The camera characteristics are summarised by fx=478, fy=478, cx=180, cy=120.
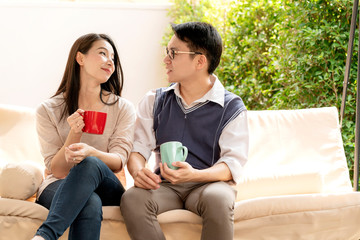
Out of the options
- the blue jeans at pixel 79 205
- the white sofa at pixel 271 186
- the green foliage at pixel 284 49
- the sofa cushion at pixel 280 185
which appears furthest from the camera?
the green foliage at pixel 284 49

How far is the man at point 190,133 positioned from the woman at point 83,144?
0.11m

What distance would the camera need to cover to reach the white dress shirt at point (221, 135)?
85.1 inches

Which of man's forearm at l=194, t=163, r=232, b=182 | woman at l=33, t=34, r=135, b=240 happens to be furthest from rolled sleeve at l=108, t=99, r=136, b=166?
man's forearm at l=194, t=163, r=232, b=182

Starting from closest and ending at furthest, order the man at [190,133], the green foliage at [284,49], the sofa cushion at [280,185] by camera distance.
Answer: the man at [190,133] < the sofa cushion at [280,185] < the green foliage at [284,49]

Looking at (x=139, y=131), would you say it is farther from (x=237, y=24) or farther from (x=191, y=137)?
(x=237, y=24)

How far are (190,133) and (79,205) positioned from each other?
2.14 ft

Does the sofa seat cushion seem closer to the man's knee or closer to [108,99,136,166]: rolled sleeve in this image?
the man's knee

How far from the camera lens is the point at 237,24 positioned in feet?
13.9

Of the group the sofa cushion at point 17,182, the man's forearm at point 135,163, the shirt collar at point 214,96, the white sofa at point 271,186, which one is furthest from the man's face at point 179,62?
the sofa cushion at point 17,182

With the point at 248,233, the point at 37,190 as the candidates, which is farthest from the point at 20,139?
the point at 248,233

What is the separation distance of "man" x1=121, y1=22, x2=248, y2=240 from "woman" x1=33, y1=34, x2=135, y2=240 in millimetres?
107

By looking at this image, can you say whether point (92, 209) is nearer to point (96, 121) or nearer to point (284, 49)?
point (96, 121)

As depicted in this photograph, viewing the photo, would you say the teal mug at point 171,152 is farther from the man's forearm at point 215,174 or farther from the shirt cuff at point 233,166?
the shirt cuff at point 233,166

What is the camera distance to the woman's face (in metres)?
2.32
